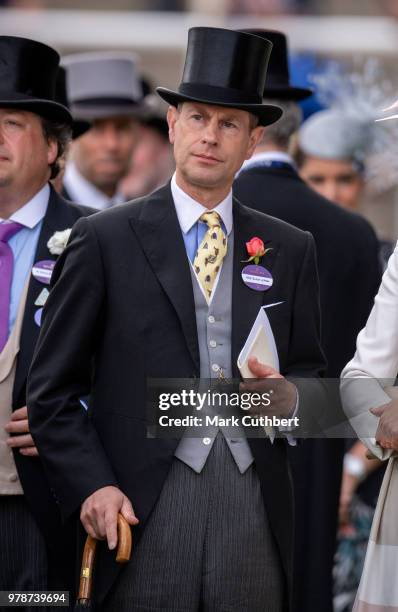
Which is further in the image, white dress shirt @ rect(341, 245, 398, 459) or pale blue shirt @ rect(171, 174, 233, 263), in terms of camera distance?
pale blue shirt @ rect(171, 174, 233, 263)

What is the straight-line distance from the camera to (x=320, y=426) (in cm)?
477

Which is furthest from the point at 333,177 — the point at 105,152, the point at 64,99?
the point at 64,99

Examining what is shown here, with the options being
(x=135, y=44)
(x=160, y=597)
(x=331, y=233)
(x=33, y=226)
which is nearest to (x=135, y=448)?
(x=160, y=597)

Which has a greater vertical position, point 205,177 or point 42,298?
point 205,177

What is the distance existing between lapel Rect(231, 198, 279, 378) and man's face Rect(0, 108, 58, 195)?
857 mm

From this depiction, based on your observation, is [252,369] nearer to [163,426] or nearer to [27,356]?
[163,426]

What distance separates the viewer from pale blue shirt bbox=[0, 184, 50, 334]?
17.1ft

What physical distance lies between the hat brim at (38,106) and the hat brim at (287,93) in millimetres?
1287

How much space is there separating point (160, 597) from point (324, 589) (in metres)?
2.15

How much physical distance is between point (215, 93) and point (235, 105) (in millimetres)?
82

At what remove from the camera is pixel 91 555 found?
14.8 feet

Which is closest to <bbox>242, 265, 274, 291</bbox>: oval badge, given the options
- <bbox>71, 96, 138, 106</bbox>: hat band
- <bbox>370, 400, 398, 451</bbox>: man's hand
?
<bbox>370, 400, 398, 451</bbox>: man's hand

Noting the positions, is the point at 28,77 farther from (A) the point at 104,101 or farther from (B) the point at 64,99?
(A) the point at 104,101

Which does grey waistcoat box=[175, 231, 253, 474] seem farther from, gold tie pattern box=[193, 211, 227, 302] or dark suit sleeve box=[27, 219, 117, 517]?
dark suit sleeve box=[27, 219, 117, 517]
